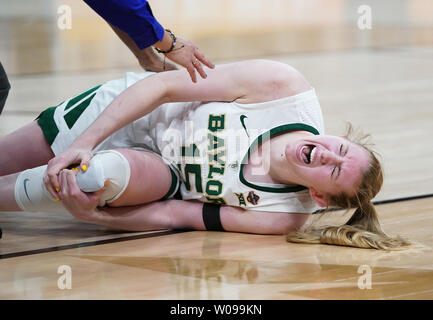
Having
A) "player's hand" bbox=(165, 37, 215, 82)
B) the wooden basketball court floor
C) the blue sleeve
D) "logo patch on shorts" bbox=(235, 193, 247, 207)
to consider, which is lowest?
the wooden basketball court floor

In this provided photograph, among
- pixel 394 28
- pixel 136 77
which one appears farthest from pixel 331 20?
pixel 136 77

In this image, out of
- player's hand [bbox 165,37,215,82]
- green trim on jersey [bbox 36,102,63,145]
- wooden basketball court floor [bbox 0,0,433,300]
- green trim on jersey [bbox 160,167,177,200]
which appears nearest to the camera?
wooden basketball court floor [bbox 0,0,433,300]

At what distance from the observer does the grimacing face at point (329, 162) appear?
239 centimetres

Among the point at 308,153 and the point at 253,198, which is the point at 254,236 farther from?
the point at 308,153

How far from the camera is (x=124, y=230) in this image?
2641 mm

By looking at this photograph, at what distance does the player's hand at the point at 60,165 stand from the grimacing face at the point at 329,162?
24.0 inches

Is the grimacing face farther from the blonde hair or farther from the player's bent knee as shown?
the player's bent knee

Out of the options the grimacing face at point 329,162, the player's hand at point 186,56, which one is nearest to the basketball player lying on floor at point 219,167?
the grimacing face at point 329,162

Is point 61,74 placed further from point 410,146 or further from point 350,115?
point 410,146

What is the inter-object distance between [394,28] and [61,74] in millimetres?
5158

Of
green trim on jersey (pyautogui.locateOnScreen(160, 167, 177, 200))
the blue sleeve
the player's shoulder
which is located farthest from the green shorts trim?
the blue sleeve

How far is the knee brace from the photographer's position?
2389 mm

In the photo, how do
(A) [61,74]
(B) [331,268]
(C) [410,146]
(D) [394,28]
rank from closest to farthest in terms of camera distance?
(B) [331,268]
(C) [410,146]
(A) [61,74]
(D) [394,28]

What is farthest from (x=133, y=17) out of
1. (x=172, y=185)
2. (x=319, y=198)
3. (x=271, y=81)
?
(x=319, y=198)
